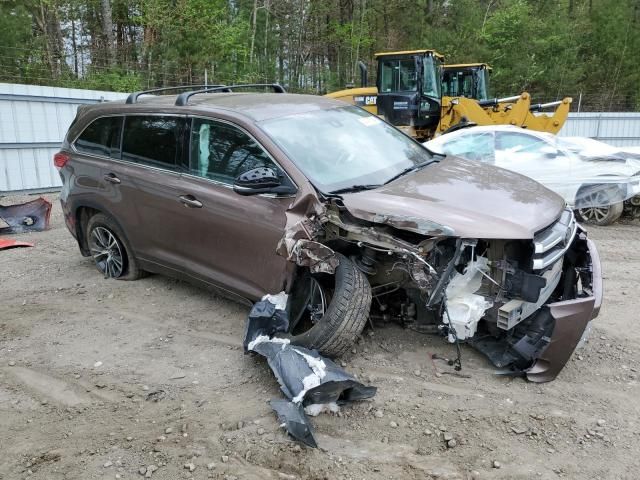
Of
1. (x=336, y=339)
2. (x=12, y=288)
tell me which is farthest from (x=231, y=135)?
(x=12, y=288)

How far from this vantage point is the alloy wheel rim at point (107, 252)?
18.2ft

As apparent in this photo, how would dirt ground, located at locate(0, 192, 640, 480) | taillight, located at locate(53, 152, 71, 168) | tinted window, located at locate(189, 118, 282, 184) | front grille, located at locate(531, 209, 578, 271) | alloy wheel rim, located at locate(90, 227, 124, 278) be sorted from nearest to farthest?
dirt ground, located at locate(0, 192, 640, 480)
front grille, located at locate(531, 209, 578, 271)
tinted window, located at locate(189, 118, 282, 184)
alloy wheel rim, located at locate(90, 227, 124, 278)
taillight, located at locate(53, 152, 71, 168)

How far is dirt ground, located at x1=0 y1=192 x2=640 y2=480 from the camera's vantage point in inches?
114

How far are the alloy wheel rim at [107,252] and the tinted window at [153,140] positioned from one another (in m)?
0.89

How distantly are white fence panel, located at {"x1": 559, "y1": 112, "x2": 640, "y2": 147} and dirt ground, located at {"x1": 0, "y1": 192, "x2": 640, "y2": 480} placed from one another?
16867 mm

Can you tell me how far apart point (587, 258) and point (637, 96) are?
25304mm

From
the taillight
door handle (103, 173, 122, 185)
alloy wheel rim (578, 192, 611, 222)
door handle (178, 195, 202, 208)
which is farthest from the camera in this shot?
alloy wheel rim (578, 192, 611, 222)

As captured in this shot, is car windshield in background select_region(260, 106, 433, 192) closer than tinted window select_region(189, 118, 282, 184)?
Yes

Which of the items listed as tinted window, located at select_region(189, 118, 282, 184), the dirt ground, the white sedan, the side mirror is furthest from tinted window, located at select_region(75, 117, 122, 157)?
the white sedan

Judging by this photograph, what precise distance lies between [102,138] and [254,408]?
3.31 metres

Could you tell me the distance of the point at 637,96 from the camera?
82.2 feet

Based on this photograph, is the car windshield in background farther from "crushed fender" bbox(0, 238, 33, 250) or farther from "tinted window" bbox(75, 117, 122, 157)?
"crushed fender" bbox(0, 238, 33, 250)

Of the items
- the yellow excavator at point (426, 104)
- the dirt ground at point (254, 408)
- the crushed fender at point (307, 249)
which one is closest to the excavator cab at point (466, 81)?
the yellow excavator at point (426, 104)

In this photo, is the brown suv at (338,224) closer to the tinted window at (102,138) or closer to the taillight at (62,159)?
the tinted window at (102,138)
